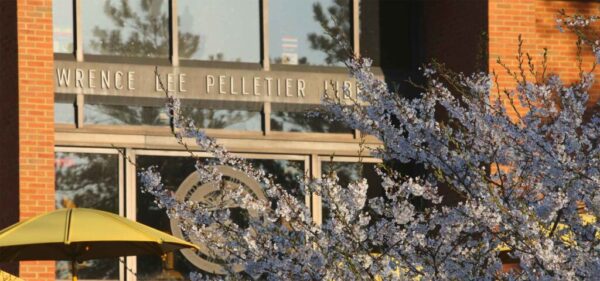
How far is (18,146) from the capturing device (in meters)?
15.8

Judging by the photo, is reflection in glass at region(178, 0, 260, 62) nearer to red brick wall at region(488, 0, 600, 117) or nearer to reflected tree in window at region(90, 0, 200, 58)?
reflected tree in window at region(90, 0, 200, 58)

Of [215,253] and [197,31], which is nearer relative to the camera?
[215,253]

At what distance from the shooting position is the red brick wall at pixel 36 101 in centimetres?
1560

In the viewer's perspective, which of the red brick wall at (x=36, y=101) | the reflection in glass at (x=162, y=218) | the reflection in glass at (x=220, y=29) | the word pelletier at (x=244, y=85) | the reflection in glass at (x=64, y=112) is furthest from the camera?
the reflection in glass at (x=220, y=29)

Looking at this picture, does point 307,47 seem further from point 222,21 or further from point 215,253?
point 215,253

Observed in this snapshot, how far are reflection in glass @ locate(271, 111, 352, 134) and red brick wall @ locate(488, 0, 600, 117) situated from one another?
2.07 metres

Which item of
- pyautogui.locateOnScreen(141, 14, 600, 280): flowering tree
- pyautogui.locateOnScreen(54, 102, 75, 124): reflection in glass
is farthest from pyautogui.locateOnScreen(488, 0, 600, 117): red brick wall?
pyautogui.locateOnScreen(141, 14, 600, 280): flowering tree

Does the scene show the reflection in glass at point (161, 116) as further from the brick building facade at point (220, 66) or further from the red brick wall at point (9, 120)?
the red brick wall at point (9, 120)

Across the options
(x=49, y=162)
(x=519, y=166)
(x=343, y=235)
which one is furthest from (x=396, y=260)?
(x=49, y=162)

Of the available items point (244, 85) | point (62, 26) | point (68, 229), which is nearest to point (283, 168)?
point (244, 85)

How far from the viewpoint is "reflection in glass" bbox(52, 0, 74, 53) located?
16328mm

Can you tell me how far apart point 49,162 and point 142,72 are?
162 cm

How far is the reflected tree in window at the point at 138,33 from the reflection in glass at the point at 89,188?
49.2 inches

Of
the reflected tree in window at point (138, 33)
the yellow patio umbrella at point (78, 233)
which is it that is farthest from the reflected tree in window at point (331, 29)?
the yellow patio umbrella at point (78, 233)
